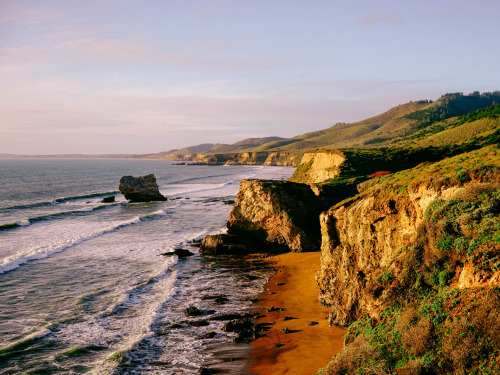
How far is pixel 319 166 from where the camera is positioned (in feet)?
194

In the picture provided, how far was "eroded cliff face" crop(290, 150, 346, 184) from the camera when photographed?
2113 inches

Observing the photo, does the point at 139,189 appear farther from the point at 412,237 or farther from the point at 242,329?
the point at 412,237

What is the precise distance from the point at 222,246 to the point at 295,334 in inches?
675

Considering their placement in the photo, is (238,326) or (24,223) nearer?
(238,326)

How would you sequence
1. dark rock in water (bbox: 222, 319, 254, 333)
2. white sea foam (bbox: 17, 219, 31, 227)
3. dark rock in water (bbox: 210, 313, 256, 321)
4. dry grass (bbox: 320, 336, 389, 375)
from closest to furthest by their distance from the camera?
dry grass (bbox: 320, 336, 389, 375) → dark rock in water (bbox: 222, 319, 254, 333) → dark rock in water (bbox: 210, 313, 256, 321) → white sea foam (bbox: 17, 219, 31, 227)

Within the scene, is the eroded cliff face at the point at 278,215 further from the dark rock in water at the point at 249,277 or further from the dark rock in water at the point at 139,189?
the dark rock in water at the point at 139,189

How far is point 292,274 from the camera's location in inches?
1088

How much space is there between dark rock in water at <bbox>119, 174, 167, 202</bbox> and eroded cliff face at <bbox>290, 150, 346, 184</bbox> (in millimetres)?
28753

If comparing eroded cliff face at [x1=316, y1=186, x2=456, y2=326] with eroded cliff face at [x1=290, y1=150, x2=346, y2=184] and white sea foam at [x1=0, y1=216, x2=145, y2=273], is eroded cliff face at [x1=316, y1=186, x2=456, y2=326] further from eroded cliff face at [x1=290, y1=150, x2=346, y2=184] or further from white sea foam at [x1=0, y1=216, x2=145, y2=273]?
eroded cliff face at [x1=290, y1=150, x2=346, y2=184]

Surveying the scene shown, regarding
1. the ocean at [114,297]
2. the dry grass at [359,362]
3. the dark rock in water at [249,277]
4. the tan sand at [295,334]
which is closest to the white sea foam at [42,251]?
the ocean at [114,297]

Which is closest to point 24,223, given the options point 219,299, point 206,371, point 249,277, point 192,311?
point 249,277

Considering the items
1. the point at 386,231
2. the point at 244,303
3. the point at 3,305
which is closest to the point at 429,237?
the point at 386,231

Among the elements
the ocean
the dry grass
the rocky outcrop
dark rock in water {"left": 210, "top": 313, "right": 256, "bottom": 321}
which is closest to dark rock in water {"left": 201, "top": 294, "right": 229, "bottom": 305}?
the ocean

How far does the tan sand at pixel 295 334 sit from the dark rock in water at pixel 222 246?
791cm
